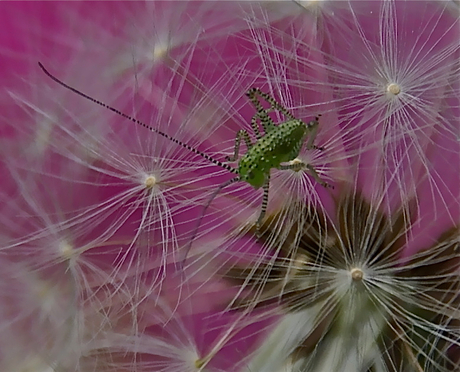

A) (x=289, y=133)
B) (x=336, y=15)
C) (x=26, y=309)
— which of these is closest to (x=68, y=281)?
(x=26, y=309)

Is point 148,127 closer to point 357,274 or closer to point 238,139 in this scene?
point 238,139

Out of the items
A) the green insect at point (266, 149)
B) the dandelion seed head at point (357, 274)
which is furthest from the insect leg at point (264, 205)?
the dandelion seed head at point (357, 274)

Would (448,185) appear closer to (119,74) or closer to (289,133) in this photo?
(289,133)

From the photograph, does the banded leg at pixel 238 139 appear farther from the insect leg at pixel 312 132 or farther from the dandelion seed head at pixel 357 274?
the dandelion seed head at pixel 357 274

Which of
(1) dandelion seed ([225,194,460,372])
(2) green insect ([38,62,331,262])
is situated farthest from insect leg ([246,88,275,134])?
(1) dandelion seed ([225,194,460,372])

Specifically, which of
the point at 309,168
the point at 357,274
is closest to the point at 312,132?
the point at 309,168

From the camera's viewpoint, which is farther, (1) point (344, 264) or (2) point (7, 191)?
(2) point (7, 191)

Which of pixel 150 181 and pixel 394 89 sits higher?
pixel 394 89

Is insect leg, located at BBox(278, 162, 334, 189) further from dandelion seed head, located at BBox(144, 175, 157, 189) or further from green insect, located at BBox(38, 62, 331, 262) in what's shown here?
dandelion seed head, located at BBox(144, 175, 157, 189)
